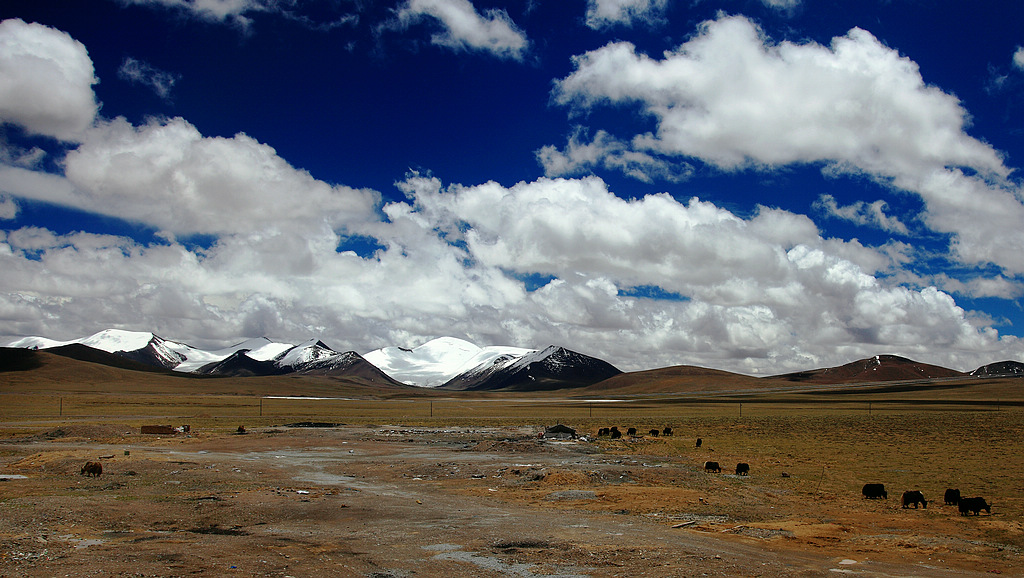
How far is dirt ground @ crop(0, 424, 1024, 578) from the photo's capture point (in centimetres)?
1291

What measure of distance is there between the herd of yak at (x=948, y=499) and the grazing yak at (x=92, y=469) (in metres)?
29.1

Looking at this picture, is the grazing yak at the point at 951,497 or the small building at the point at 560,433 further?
the small building at the point at 560,433

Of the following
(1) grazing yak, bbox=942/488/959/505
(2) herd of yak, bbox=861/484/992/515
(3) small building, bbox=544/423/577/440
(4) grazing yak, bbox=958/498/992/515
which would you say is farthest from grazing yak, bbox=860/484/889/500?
(3) small building, bbox=544/423/577/440

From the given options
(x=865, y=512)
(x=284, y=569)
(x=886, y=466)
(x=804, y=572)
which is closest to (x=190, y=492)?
(x=284, y=569)

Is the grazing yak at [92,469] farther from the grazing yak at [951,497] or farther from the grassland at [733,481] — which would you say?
the grazing yak at [951,497]

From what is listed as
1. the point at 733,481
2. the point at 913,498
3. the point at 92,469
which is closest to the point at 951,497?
the point at 913,498

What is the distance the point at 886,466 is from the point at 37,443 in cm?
5054

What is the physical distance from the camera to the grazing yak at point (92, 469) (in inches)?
1021

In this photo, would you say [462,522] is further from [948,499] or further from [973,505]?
[948,499]

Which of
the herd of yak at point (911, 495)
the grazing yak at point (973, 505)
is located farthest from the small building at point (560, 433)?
the grazing yak at point (973, 505)

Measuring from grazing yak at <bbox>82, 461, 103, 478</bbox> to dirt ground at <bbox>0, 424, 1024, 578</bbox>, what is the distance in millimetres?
334

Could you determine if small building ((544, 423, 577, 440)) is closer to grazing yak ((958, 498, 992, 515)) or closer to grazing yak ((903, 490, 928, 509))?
grazing yak ((903, 490, 928, 509))

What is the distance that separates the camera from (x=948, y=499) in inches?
865

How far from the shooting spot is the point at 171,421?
70.4 meters
